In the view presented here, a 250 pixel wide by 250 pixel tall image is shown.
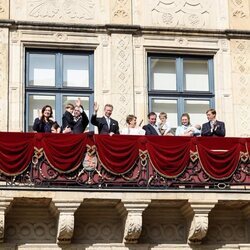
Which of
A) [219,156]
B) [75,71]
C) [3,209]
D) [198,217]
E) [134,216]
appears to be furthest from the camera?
[75,71]

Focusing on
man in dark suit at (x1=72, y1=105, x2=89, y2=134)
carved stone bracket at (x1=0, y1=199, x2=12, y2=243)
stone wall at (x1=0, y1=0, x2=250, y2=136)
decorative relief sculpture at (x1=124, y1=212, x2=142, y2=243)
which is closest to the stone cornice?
stone wall at (x1=0, y1=0, x2=250, y2=136)

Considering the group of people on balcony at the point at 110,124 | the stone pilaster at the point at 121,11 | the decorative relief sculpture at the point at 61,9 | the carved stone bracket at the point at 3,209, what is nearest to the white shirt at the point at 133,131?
the group of people on balcony at the point at 110,124

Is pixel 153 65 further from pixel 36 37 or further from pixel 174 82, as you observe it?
pixel 36 37

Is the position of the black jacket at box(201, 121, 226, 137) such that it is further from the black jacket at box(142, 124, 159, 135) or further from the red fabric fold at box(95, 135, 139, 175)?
the red fabric fold at box(95, 135, 139, 175)

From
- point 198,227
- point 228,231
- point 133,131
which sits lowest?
point 228,231

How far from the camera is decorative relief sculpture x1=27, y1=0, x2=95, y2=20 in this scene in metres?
20.9

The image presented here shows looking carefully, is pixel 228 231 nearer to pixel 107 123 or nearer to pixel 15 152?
pixel 107 123

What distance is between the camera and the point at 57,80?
20.9m

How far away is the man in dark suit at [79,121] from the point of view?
1844 centimetres

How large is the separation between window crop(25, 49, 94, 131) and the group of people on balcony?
1.68m

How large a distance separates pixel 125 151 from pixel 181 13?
4.68 m

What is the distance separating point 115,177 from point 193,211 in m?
1.65

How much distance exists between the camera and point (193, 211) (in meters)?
18.2

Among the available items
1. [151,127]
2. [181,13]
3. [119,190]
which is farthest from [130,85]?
[119,190]
